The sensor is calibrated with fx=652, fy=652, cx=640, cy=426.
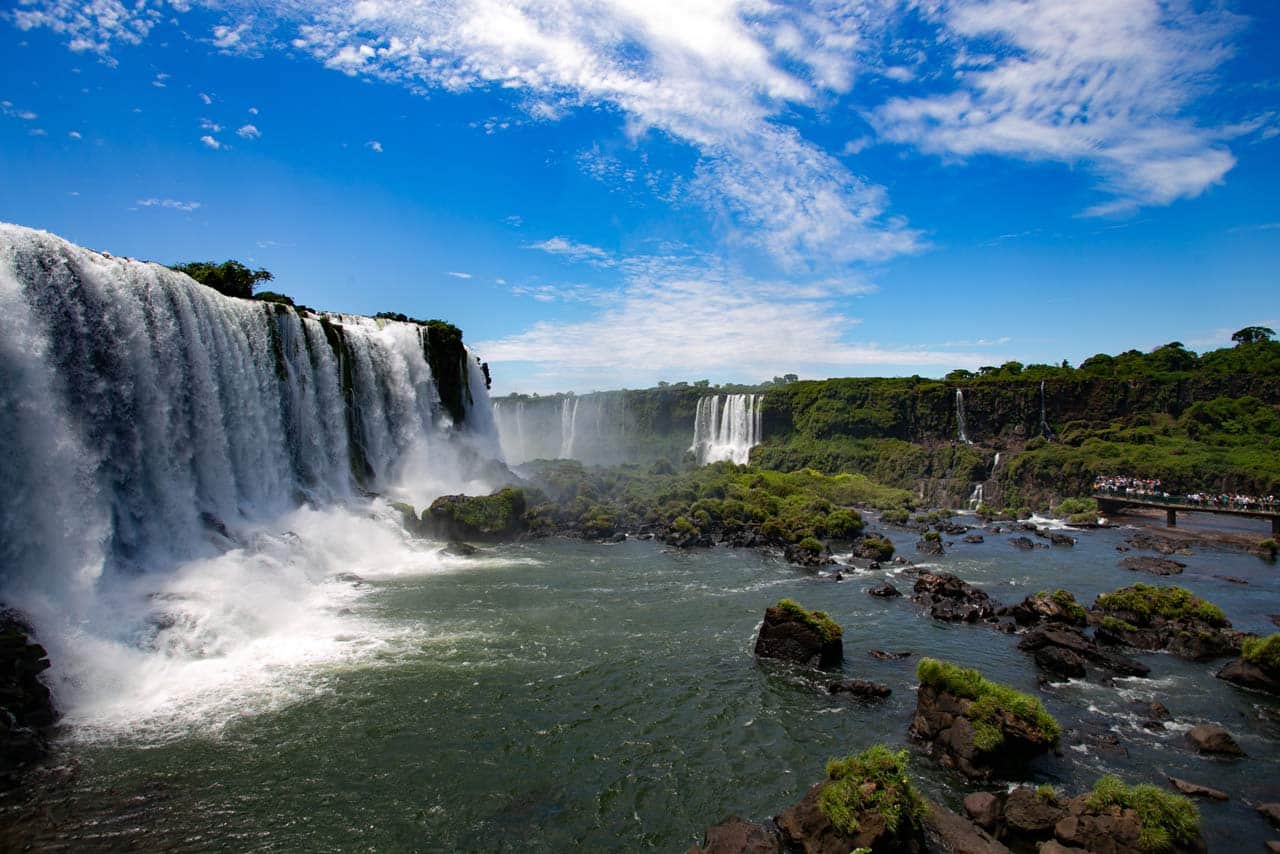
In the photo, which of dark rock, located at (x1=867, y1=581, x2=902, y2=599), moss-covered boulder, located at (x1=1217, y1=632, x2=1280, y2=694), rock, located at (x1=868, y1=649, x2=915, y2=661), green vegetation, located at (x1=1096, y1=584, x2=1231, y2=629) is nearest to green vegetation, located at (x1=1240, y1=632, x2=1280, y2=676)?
moss-covered boulder, located at (x1=1217, y1=632, x2=1280, y2=694)

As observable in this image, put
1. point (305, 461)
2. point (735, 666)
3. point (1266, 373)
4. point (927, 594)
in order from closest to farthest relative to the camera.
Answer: point (735, 666) → point (927, 594) → point (305, 461) → point (1266, 373)

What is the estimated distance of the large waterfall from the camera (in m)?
15.7

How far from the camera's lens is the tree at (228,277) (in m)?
36.9

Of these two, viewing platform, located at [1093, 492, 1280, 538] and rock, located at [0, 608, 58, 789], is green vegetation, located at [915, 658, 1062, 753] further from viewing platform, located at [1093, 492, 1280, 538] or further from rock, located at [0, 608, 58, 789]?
viewing platform, located at [1093, 492, 1280, 538]

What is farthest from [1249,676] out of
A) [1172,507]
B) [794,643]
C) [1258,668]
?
[1172,507]

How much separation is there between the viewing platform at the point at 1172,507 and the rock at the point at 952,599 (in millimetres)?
24367

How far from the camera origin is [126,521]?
19.7 m

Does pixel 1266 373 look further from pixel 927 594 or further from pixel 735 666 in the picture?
pixel 735 666

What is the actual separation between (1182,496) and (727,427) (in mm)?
41154

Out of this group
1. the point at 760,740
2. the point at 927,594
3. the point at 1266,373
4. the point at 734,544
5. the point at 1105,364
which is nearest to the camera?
the point at 760,740

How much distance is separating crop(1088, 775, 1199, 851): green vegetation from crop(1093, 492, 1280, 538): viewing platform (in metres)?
36.3

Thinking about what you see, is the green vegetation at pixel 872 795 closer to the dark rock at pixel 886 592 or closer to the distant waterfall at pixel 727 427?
the dark rock at pixel 886 592

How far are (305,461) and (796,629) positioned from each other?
82.9 ft

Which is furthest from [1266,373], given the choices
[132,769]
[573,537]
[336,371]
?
[132,769]
